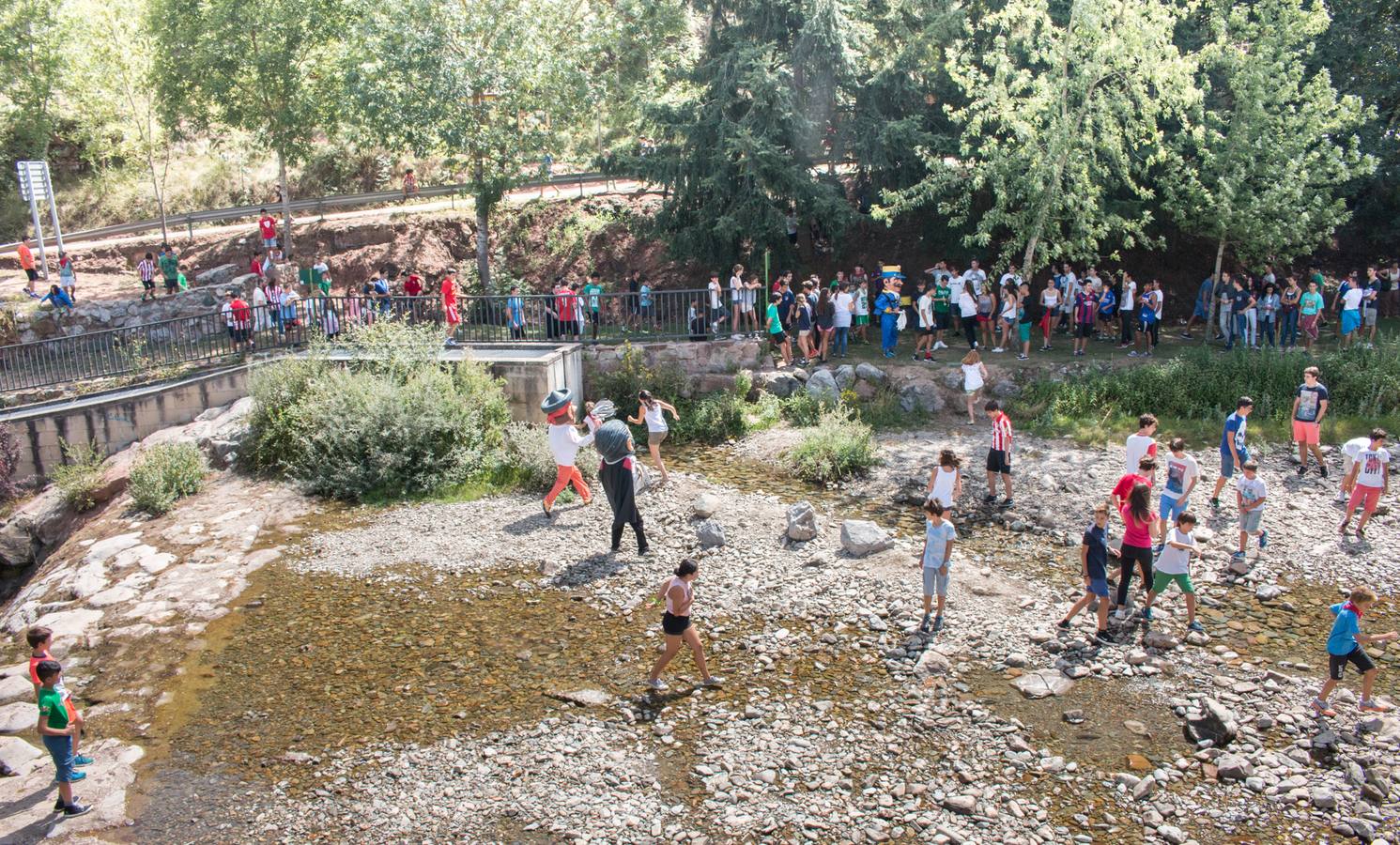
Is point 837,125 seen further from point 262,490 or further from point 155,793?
point 155,793

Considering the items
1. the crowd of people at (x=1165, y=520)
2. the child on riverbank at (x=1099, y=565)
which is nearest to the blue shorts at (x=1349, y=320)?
the crowd of people at (x=1165, y=520)

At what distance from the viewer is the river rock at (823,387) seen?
17.4m

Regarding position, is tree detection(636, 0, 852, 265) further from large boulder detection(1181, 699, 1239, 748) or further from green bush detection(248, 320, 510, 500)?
large boulder detection(1181, 699, 1239, 748)

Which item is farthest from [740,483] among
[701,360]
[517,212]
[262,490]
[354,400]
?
[517,212]

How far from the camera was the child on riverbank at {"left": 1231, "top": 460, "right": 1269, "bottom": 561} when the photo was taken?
1116cm

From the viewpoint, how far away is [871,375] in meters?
18.1

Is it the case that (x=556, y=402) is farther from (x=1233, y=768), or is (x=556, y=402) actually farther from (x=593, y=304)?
(x=1233, y=768)

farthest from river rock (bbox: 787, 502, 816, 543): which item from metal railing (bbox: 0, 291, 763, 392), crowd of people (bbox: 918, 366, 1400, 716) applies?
metal railing (bbox: 0, 291, 763, 392)

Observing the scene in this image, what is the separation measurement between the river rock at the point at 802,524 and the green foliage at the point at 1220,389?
19.8ft

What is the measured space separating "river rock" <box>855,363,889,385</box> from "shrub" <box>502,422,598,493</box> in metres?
5.76

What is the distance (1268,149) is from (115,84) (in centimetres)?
3077

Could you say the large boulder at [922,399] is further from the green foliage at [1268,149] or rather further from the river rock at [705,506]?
the green foliage at [1268,149]

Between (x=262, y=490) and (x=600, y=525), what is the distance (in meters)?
5.46

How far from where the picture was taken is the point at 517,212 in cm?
2759
